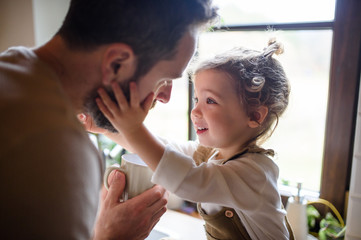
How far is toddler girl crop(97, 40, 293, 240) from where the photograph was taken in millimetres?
795

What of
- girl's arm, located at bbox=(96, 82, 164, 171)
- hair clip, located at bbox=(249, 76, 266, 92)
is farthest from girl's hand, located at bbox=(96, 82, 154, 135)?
hair clip, located at bbox=(249, 76, 266, 92)

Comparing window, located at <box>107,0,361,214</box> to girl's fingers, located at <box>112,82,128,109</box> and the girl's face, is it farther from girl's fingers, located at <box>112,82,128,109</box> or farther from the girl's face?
girl's fingers, located at <box>112,82,128,109</box>

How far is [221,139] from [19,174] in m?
0.62

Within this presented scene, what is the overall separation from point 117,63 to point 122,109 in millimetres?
114

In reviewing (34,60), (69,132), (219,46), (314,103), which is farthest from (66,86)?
(314,103)

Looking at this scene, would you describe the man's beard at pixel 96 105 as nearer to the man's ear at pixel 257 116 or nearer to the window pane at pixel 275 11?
the man's ear at pixel 257 116

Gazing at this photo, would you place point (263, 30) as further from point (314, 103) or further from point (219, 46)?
point (314, 103)

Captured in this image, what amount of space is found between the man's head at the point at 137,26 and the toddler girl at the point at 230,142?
0.10m

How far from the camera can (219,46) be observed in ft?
5.21

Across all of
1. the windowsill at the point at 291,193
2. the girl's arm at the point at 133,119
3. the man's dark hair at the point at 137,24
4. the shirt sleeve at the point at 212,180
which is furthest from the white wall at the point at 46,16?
the windowsill at the point at 291,193

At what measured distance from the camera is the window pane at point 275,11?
4.20 ft

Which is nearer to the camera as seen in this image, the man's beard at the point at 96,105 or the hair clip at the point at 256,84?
the man's beard at the point at 96,105

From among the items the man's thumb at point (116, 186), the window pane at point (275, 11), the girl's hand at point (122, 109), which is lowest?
the man's thumb at point (116, 186)

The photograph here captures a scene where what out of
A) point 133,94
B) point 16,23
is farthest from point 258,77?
point 16,23
